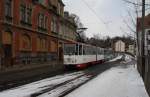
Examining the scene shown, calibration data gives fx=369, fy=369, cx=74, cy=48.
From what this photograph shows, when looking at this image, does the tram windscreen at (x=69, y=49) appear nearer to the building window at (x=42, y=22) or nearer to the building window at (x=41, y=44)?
the building window at (x=41, y=44)

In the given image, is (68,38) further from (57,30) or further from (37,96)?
(37,96)

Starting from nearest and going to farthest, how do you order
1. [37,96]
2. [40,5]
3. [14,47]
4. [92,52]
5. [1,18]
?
1. [37,96]
2. [1,18]
3. [14,47]
4. [92,52]
5. [40,5]

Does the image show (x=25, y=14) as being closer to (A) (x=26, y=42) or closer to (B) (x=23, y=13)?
(B) (x=23, y=13)

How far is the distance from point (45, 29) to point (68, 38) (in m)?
19.4

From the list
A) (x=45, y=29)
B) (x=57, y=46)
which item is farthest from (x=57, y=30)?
(x=45, y=29)

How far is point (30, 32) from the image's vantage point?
46031 millimetres

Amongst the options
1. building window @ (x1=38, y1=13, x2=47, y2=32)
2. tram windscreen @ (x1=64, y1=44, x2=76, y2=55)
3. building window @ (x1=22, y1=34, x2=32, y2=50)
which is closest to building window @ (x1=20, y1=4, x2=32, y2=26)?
building window @ (x1=22, y1=34, x2=32, y2=50)

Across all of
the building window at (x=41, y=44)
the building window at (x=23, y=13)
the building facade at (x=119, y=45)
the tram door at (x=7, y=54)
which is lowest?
the tram door at (x=7, y=54)

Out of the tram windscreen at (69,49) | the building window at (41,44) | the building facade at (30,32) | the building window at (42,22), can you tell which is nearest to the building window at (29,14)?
the building facade at (30,32)

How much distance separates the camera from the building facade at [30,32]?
1504 inches

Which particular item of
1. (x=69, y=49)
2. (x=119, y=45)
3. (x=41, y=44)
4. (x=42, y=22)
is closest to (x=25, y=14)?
(x=41, y=44)

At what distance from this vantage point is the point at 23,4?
43625 millimetres

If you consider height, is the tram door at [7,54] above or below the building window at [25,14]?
below

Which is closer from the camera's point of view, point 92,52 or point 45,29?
point 92,52
